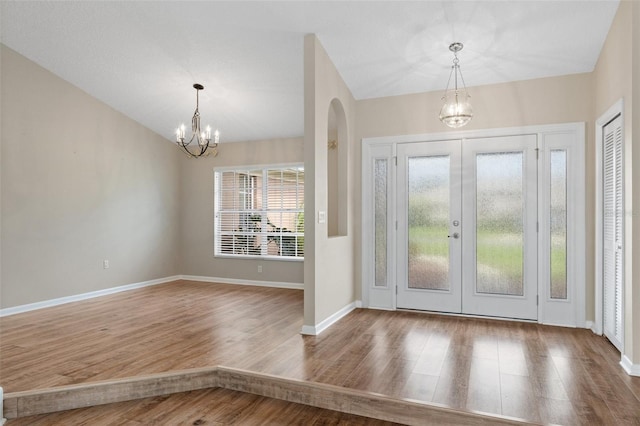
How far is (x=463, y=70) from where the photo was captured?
14.0 feet

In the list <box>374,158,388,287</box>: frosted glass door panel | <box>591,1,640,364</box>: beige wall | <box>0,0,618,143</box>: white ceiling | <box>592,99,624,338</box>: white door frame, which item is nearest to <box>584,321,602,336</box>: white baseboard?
<box>592,99,624,338</box>: white door frame

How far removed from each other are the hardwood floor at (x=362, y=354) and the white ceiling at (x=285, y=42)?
2.88 meters

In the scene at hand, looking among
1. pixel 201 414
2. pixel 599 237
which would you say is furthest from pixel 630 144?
pixel 201 414

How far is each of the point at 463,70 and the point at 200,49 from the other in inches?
117

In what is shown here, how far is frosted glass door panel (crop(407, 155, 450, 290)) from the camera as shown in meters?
4.72

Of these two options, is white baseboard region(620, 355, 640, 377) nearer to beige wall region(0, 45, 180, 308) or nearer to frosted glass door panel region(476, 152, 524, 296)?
frosted glass door panel region(476, 152, 524, 296)

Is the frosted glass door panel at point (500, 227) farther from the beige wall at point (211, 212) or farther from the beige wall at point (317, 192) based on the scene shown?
the beige wall at point (211, 212)

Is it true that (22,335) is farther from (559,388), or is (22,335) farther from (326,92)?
(559,388)

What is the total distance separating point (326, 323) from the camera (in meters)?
4.14

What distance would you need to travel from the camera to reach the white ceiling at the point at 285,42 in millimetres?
3438

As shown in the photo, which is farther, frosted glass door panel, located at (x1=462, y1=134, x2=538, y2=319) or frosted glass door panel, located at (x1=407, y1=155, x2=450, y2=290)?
frosted glass door panel, located at (x1=407, y1=155, x2=450, y2=290)

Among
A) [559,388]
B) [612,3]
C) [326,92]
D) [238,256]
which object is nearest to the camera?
[559,388]

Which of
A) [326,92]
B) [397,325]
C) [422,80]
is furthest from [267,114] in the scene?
[397,325]

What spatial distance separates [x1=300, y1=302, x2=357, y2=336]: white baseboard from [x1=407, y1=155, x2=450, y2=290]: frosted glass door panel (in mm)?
899
